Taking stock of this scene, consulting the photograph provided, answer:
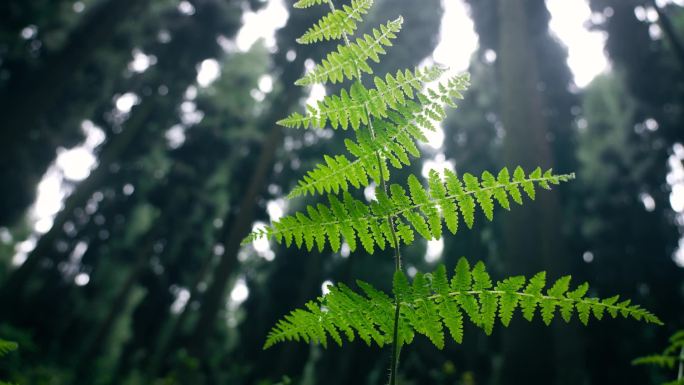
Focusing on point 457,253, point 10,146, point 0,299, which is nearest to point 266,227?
point 10,146

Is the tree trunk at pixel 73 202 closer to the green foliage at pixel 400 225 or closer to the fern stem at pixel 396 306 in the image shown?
the green foliage at pixel 400 225

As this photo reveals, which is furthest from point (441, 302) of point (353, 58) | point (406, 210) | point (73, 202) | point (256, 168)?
point (73, 202)

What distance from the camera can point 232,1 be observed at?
47.8ft

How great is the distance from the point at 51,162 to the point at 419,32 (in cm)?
Answer: 1335

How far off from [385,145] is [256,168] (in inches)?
403

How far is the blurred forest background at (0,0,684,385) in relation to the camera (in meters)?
8.02

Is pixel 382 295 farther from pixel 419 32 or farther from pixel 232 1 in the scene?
pixel 232 1

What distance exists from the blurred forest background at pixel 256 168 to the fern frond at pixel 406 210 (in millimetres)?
4467

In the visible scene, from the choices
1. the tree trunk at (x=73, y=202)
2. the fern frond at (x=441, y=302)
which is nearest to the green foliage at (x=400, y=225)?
the fern frond at (x=441, y=302)

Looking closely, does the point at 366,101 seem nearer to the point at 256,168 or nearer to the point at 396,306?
the point at 396,306

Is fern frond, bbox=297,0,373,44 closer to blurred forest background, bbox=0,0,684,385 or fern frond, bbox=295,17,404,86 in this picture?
fern frond, bbox=295,17,404,86

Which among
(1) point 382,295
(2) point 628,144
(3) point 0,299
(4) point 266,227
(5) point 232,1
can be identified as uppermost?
(5) point 232,1

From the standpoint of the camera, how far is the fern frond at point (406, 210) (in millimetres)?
863

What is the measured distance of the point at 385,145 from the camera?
3.01ft
